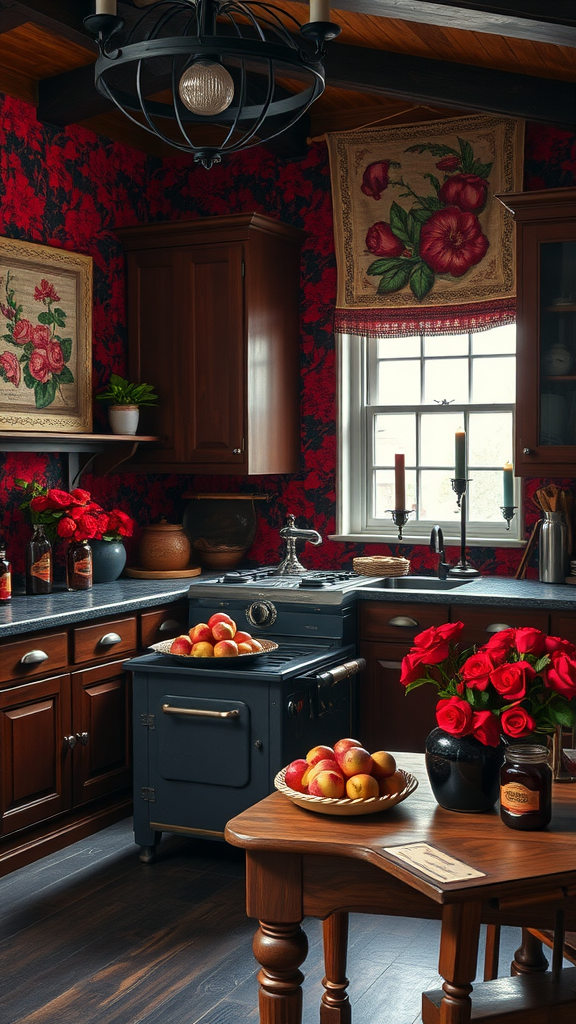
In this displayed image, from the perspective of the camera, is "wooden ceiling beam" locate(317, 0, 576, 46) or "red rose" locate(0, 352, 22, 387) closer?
"wooden ceiling beam" locate(317, 0, 576, 46)

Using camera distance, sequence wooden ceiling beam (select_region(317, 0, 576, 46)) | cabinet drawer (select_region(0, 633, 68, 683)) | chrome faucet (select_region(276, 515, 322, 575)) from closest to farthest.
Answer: wooden ceiling beam (select_region(317, 0, 576, 46)), cabinet drawer (select_region(0, 633, 68, 683)), chrome faucet (select_region(276, 515, 322, 575))

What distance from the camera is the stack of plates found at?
4.61m

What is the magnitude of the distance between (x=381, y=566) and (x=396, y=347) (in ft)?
3.60

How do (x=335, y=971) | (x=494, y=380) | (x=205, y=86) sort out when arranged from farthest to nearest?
(x=494, y=380) < (x=335, y=971) < (x=205, y=86)

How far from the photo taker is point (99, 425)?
494 cm

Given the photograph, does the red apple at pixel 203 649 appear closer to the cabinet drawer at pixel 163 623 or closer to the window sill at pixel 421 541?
the cabinet drawer at pixel 163 623

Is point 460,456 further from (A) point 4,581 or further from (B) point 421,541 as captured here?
(A) point 4,581

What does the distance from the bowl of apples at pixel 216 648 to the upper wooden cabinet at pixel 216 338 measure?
1136 millimetres

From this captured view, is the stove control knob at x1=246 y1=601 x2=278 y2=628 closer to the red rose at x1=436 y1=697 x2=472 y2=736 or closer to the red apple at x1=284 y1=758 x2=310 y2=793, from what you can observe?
the red apple at x1=284 y1=758 x2=310 y2=793

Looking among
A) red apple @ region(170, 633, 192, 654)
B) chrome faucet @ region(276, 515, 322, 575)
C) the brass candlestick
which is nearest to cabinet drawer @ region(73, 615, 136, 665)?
red apple @ region(170, 633, 192, 654)

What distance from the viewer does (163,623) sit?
430 cm

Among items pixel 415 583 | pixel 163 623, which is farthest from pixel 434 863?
pixel 415 583

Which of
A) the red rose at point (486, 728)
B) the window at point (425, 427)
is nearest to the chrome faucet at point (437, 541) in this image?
the window at point (425, 427)

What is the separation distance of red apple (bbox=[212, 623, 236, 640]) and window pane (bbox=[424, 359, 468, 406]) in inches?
69.9
